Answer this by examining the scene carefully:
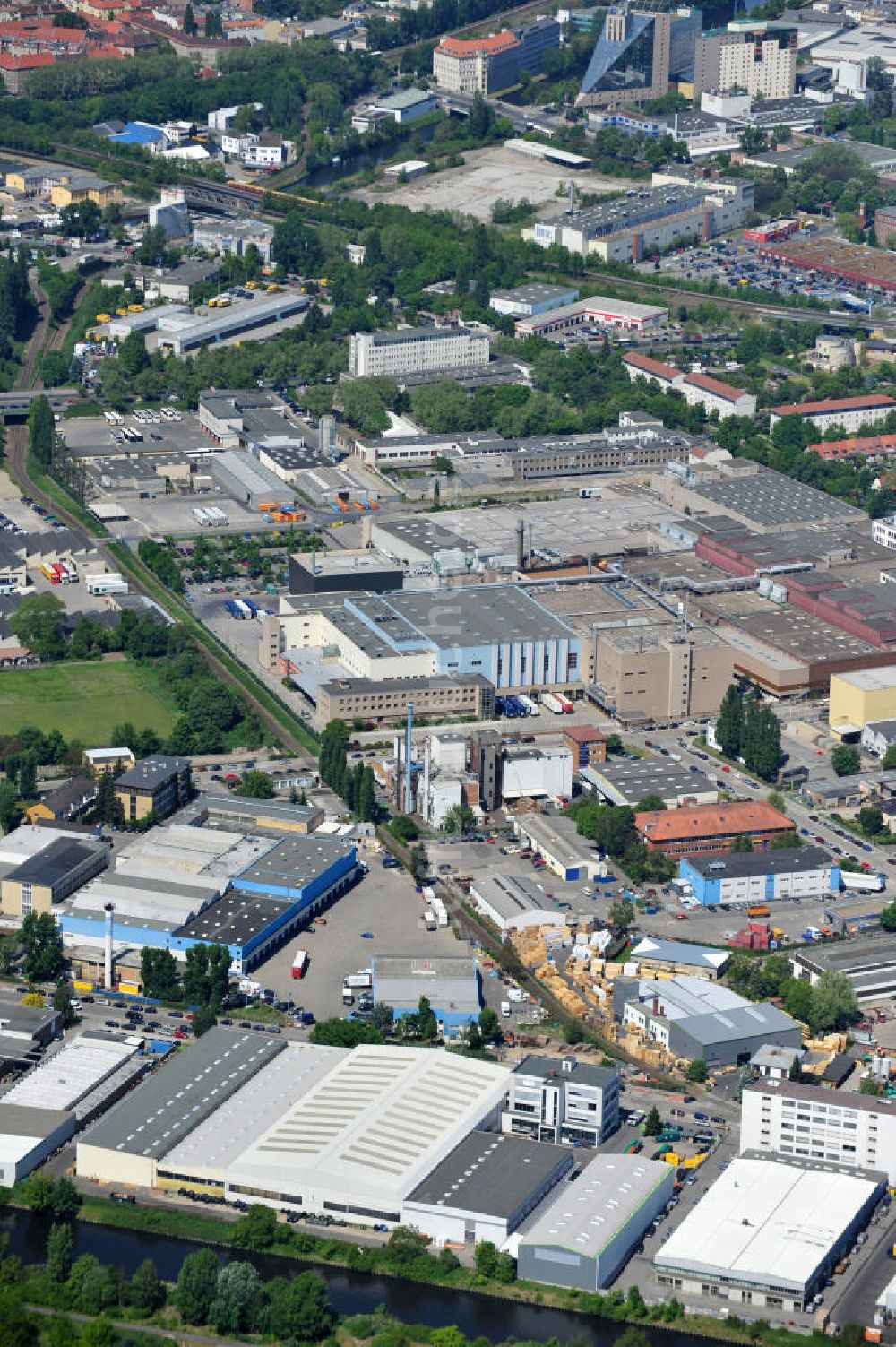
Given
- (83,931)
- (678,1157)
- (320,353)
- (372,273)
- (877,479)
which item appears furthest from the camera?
(372,273)

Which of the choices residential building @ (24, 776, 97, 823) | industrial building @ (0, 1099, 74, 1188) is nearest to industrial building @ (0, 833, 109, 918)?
residential building @ (24, 776, 97, 823)

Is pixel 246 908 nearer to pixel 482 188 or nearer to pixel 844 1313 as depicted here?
pixel 844 1313

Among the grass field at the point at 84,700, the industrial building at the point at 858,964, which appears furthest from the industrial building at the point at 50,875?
the industrial building at the point at 858,964

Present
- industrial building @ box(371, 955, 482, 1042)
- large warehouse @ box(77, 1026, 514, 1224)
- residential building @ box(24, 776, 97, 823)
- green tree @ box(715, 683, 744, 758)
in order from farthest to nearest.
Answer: green tree @ box(715, 683, 744, 758) → residential building @ box(24, 776, 97, 823) → industrial building @ box(371, 955, 482, 1042) → large warehouse @ box(77, 1026, 514, 1224)

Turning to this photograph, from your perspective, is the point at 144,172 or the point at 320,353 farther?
the point at 144,172

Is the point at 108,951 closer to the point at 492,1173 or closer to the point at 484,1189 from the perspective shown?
the point at 492,1173

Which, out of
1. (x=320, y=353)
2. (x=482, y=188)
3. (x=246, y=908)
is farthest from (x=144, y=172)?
(x=246, y=908)

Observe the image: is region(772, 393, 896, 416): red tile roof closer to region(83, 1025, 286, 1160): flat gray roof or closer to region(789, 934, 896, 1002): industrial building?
region(789, 934, 896, 1002): industrial building
